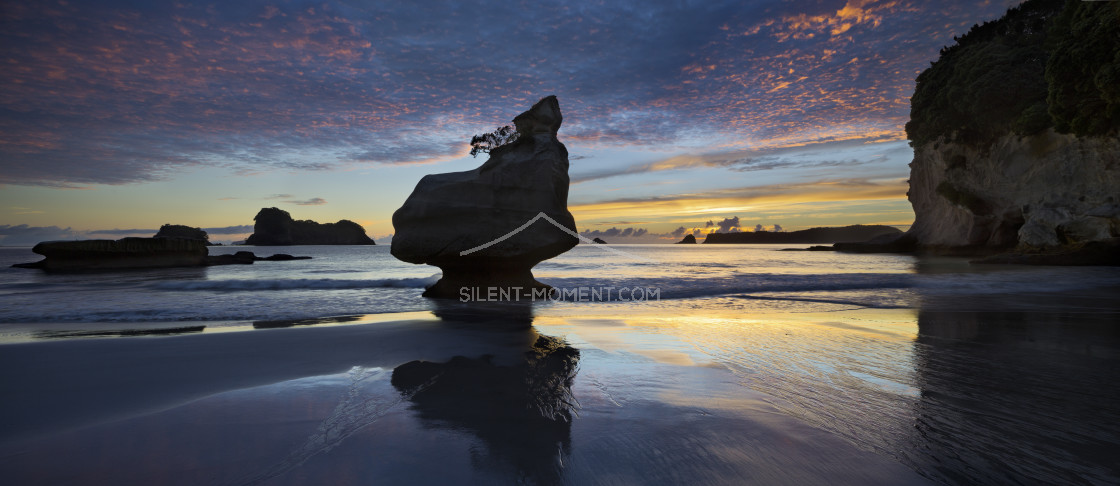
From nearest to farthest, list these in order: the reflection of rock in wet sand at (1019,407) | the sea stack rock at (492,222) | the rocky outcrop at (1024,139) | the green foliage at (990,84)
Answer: the reflection of rock in wet sand at (1019,407) < the sea stack rock at (492,222) < the rocky outcrop at (1024,139) < the green foliage at (990,84)

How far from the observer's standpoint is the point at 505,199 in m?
12.3

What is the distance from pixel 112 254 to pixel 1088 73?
52786 millimetres

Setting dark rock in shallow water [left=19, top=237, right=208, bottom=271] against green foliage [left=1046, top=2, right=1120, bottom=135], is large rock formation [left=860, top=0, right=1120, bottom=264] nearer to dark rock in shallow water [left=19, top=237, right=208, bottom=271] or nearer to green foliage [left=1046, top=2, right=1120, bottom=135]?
green foliage [left=1046, top=2, right=1120, bottom=135]

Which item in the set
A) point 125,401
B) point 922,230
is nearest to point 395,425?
point 125,401

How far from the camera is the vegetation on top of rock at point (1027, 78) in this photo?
59.4 ft

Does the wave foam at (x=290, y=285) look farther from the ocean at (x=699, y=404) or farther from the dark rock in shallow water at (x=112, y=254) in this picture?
the dark rock in shallow water at (x=112, y=254)

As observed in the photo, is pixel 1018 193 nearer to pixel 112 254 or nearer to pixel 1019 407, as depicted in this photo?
pixel 1019 407

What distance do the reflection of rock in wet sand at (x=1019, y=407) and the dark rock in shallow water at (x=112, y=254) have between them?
131 ft

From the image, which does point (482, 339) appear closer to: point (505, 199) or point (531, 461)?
point (531, 461)

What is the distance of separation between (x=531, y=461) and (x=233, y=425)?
2.15 meters

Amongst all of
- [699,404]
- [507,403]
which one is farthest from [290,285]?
[699,404]

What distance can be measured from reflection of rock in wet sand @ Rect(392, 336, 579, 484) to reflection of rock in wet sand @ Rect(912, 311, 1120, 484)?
2085 mm

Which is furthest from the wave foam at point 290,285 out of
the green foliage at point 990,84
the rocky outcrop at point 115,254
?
the green foliage at point 990,84

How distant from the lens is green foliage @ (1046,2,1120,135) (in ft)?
56.2
